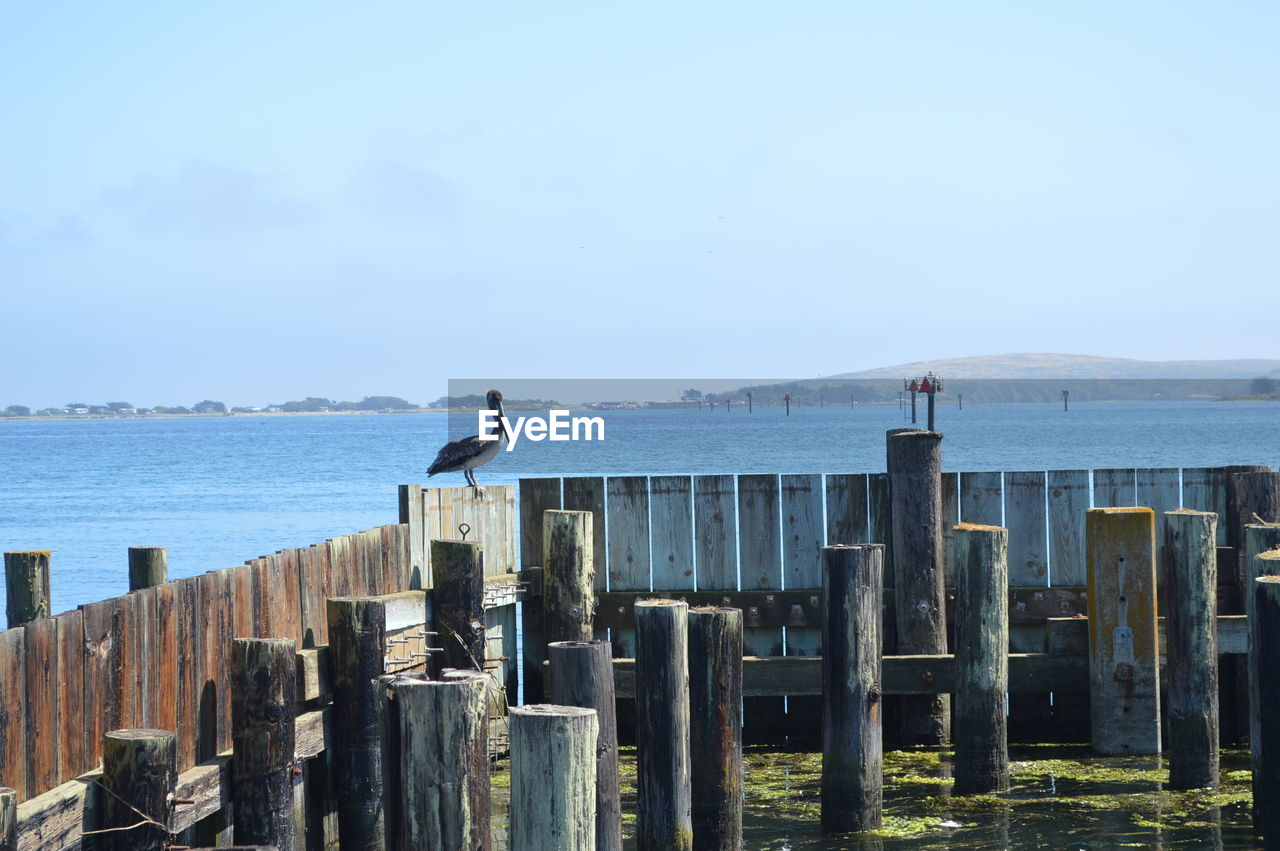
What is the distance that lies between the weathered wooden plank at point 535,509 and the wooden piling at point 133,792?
190 inches

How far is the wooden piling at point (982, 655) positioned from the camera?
352 inches

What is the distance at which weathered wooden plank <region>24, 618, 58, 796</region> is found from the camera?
19.4 ft

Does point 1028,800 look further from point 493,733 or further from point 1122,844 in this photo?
point 493,733

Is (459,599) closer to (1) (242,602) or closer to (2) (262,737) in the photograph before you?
(1) (242,602)

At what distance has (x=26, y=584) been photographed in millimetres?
9797

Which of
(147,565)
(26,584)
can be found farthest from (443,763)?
(147,565)

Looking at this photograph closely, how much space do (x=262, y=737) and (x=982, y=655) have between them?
473cm

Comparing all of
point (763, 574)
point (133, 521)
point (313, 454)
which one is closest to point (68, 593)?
point (133, 521)

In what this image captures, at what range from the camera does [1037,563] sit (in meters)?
10.7

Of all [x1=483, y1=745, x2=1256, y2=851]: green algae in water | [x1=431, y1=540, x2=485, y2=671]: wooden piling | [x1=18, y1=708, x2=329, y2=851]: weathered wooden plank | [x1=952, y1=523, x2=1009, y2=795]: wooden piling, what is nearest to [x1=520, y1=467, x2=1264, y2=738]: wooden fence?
[x1=483, y1=745, x2=1256, y2=851]: green algae in water

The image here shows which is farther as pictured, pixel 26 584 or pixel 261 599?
pixel 26 584

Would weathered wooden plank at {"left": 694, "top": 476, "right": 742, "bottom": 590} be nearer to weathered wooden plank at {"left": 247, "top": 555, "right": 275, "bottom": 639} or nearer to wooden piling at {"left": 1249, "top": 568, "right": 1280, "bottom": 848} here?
weathered wooden plank at {"left": 247, "top": 555, "right": 275, "bottom": 639}

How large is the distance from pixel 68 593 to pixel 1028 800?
23.3m

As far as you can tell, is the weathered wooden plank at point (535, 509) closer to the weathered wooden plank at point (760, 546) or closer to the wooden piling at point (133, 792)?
the weathered wooden plank at point (760, 546)
